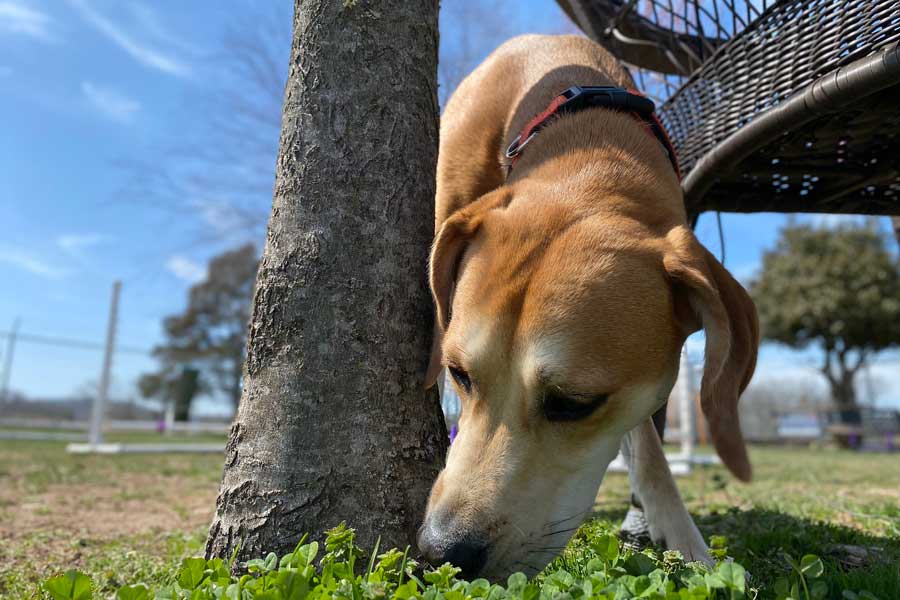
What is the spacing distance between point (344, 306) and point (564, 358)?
68 centimetres

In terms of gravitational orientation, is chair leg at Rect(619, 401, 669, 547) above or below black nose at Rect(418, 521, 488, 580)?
below

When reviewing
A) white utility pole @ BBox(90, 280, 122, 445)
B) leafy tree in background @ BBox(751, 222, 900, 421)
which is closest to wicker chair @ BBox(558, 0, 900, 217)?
white utility pole @ BBox(90, 280, 122, 445)

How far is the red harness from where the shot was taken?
8.93 ft

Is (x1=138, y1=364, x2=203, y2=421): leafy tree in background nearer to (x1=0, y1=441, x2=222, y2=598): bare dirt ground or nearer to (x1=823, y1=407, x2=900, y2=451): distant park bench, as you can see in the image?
(x1=0, y1=441, x2=222, y2=598): bare dirt ground

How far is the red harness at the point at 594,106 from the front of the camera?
8.93 feet

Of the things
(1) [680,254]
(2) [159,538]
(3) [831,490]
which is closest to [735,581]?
(1) [680,254]

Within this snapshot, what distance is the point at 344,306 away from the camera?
6.68 ft

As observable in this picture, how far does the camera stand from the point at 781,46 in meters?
2.57

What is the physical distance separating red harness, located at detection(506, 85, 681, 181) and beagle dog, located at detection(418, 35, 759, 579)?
276 mm

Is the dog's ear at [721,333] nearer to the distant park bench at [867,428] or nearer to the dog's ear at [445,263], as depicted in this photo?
the dog's ear at [445,263]

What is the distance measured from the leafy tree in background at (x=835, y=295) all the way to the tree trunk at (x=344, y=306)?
23.6 m

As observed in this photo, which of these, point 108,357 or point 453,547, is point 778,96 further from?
point 108,357

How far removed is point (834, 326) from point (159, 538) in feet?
82.6

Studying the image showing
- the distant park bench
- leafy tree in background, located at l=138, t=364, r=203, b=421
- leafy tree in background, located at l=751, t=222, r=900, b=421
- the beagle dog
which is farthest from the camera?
leafy tree in background, located at l=138, t=364, r=203, b=421
